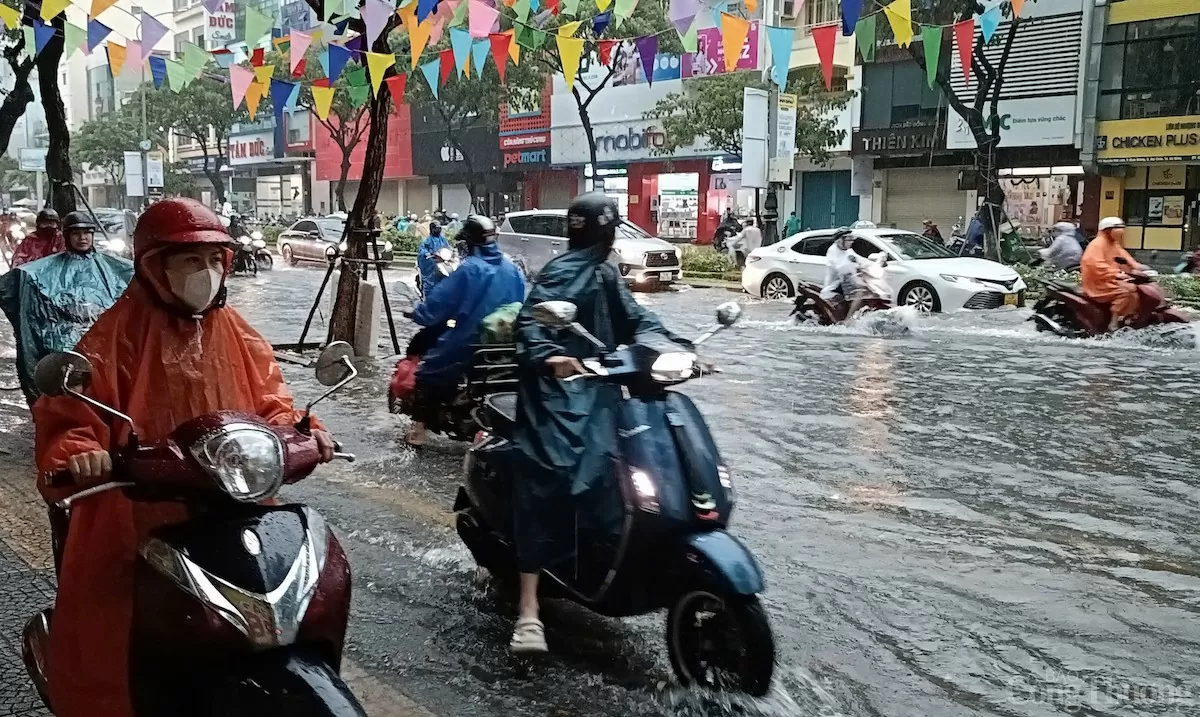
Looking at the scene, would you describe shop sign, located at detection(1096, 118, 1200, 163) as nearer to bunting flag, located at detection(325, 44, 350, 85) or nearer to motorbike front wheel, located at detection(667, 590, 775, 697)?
bunting flag, located at detection(325, 44, 350, 85)

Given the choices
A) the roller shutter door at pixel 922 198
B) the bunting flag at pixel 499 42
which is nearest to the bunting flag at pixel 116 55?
the bunting flag at pixel 499 42

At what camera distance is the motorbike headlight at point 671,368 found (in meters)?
3.45

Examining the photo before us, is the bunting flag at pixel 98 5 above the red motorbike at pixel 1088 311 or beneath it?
above

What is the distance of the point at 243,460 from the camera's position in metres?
2.32

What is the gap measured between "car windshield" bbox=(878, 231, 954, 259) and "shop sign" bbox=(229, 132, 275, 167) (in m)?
46.2

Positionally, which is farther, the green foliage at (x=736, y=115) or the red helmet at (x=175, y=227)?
the green foliage at (x=736, y=115)

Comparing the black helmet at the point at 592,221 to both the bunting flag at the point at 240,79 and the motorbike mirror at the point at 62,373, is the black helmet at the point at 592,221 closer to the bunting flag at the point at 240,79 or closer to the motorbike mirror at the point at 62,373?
the motorbike mirror at the point at 62,373

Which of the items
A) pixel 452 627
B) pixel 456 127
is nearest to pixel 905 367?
pixel 452 627

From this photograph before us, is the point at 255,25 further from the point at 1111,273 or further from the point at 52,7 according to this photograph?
the point at 1111,273

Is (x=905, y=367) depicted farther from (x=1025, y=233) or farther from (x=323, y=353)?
(x=1025, y=233)

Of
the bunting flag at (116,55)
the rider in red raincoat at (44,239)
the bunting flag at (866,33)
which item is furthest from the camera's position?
the bunting flag at (866,33)

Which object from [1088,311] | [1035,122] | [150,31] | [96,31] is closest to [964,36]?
[1088,311]

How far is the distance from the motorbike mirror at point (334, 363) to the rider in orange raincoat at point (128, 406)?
0.16m

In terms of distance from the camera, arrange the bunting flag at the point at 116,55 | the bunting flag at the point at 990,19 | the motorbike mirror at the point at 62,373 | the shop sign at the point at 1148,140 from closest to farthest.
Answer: the motorbike mirror at the point at 62,373
the bunting flag at the point at 990,19
the bunting flag at the point at 116,55
the shop sign at the point at 1148,140
